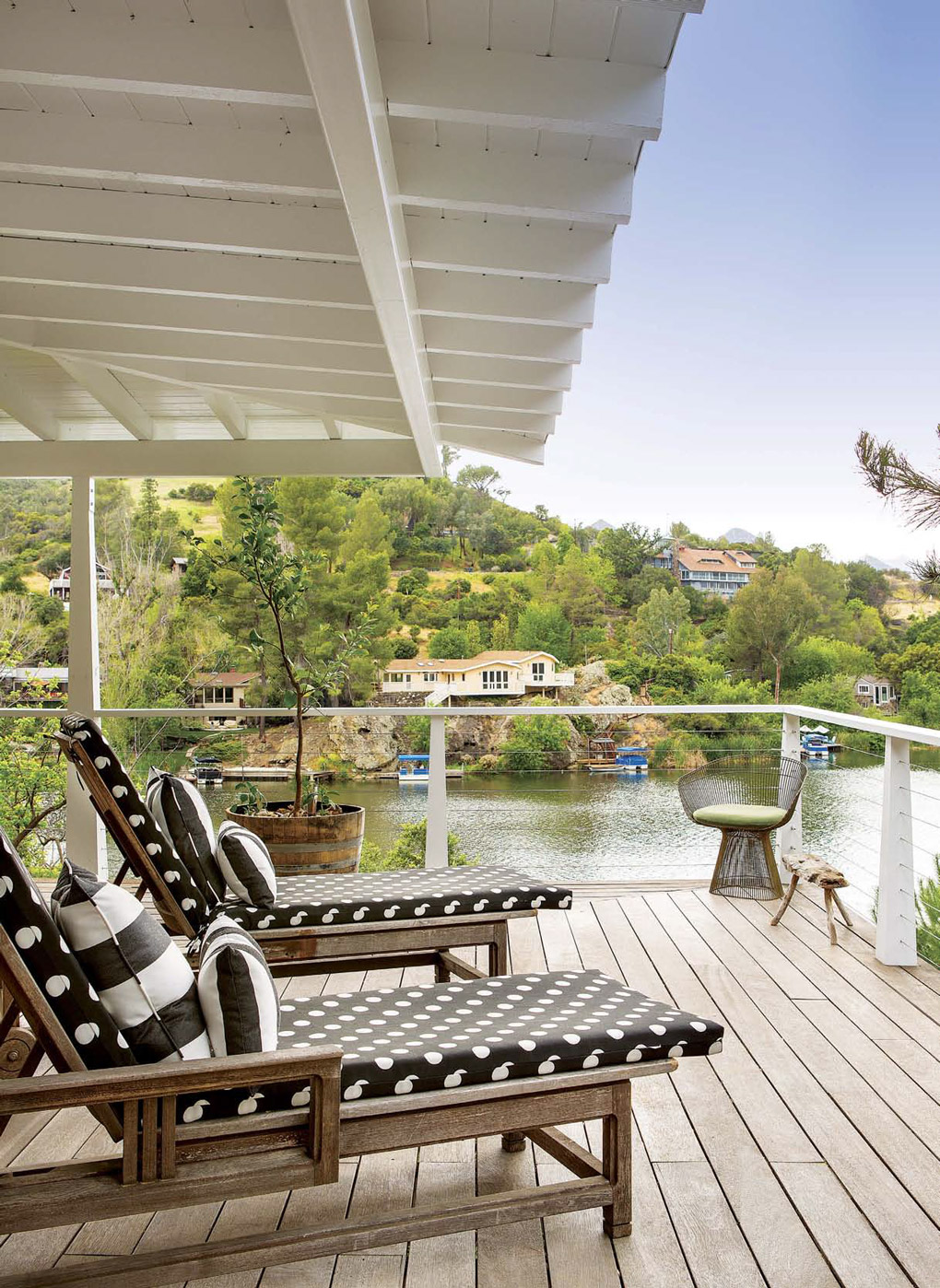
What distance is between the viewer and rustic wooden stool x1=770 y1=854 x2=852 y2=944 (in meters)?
4.39

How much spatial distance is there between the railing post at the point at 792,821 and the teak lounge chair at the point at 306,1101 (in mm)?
3396

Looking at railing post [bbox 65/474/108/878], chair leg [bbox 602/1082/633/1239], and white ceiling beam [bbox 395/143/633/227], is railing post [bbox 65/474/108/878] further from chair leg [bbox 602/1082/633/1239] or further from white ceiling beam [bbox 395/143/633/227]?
chair leg [bbox 602/1082/633/1239]

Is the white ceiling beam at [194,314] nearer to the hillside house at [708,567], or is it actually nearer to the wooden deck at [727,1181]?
the wooden deck at [727,1181]

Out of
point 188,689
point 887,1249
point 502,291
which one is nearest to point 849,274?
point 188,689

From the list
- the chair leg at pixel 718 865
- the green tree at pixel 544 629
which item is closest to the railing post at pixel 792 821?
the chair leg at pixel 718 865

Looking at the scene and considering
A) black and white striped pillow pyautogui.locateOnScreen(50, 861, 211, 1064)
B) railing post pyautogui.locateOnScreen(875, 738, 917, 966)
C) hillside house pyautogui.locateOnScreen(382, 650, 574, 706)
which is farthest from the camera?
hillside house pyautogui.locateOnScreen(382, 650, 574, 706)

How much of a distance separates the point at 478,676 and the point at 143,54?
12229 millimetres

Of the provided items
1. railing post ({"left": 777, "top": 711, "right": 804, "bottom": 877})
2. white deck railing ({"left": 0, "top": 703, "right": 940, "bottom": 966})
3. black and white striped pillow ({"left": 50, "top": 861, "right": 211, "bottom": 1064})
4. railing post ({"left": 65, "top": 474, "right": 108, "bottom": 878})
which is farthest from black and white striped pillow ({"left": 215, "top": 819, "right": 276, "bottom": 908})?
railing post ({"left": 777, "top": 711, "right": 804, "bottom": 877})

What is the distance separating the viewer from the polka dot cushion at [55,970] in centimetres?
175

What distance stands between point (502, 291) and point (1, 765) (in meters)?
6.32

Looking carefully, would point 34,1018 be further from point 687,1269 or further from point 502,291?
point 502,291

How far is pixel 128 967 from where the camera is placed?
1846 mm

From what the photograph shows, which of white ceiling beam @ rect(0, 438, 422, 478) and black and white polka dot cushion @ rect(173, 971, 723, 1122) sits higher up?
white ceiling beam @ rect(0, 438, 422, 478)

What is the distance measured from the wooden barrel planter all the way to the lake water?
668mm
